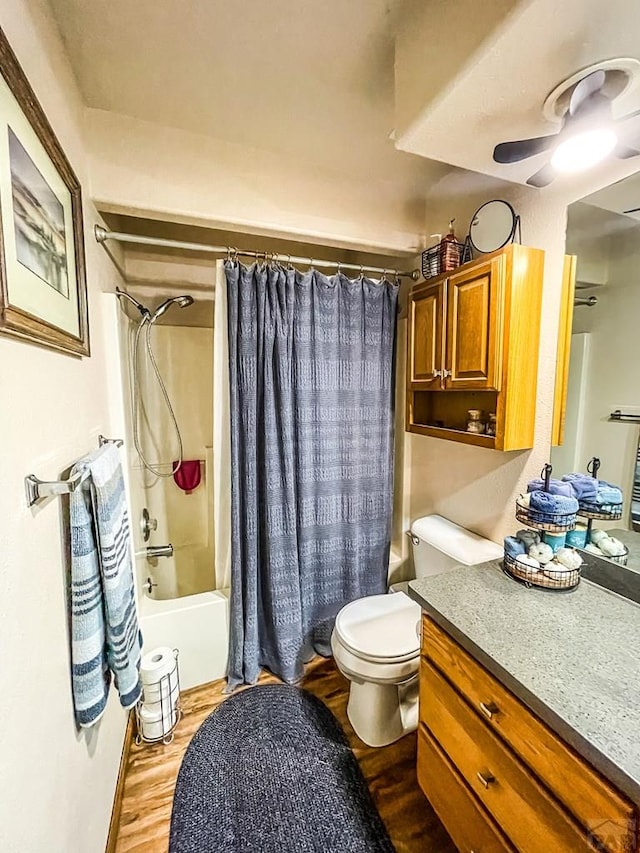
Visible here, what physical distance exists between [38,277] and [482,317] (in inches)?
55.0

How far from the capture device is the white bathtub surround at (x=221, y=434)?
165 centimetres

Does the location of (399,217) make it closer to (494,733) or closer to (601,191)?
(601,191)

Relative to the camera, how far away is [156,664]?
1.51 m

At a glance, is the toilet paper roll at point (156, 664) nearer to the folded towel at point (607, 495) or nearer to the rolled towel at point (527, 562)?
the rolled towel at point (527, 562)

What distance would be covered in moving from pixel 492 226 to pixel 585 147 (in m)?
0.58

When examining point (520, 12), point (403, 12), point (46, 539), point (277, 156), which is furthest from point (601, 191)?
point (46, 539)

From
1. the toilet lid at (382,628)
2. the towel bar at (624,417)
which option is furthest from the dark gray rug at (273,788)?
the towel bar at (624,417)

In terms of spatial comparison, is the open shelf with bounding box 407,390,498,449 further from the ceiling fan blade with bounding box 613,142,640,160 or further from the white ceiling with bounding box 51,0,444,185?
the white ceiling with bounding box 51,0,444,185

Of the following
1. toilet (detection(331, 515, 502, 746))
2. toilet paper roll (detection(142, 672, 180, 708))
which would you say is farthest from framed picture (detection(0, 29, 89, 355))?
toilet (detection(331, 515, 502, 746))

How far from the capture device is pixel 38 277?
782 millimetres

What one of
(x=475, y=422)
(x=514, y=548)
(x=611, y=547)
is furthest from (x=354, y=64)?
(x=611, y=547)

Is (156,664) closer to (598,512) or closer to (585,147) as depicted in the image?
(598,512)

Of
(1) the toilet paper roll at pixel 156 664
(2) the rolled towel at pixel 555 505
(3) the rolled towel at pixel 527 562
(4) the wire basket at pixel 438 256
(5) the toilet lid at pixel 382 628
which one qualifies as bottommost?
(1) the toilet paper roll at pixel 156 664

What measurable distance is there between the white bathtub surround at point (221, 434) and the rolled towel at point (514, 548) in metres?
1.19
